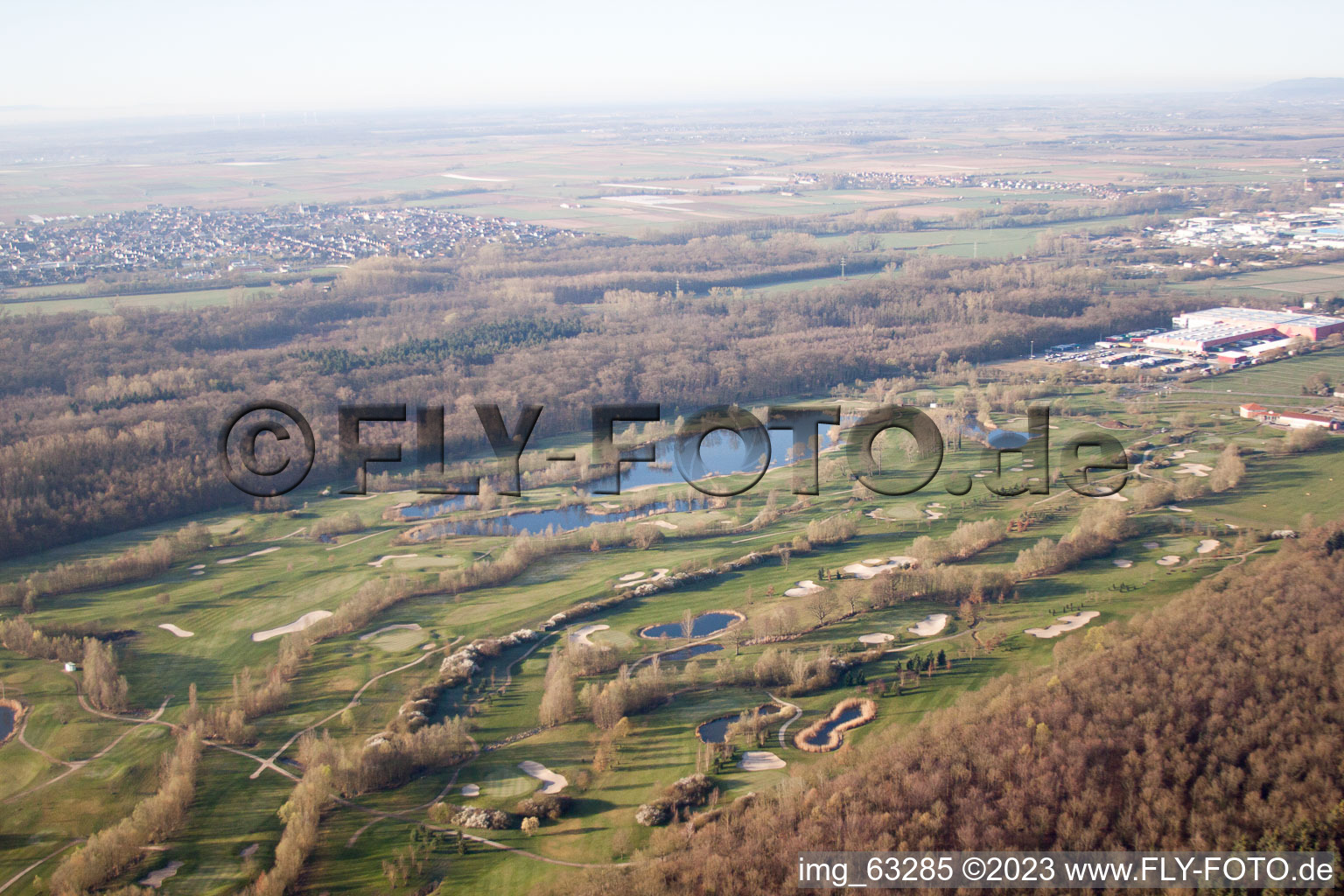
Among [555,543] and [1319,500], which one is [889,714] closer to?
[555,543]

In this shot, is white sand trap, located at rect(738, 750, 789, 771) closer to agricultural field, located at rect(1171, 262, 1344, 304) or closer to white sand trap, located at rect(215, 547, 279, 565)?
white sand trap, located at rect(215, 547, 279, 565)

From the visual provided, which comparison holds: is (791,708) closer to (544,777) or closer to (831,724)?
(831,724)

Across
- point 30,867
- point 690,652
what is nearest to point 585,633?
point 690,652

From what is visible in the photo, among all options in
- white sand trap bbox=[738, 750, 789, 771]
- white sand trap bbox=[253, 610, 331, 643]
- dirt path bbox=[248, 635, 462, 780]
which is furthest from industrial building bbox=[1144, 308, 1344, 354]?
white sand trap bbox=[253, 610, 331, 643]

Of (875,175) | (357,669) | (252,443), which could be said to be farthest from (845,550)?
(875,175)

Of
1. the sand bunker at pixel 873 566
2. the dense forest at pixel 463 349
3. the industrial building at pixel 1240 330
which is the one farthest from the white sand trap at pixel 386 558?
the industrial building at pixel 1240 330

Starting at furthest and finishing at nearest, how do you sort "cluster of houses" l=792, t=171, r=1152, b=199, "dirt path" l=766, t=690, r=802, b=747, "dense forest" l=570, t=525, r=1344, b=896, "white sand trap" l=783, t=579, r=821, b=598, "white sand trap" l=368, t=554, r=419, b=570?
"cluster of houses" l=792, t=171, r=1152, b=199
"white sand trap" l=368, t=554, r=419, b=570
"white sand trap" l=783, t=579, r=821, b=598
"dirt path" l=766, t=690, r=802, b=747
"dense forest" l=570, t=525, r=1344, b=896

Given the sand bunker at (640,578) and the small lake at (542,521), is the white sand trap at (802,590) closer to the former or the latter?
the sand bunker at (640,578)
